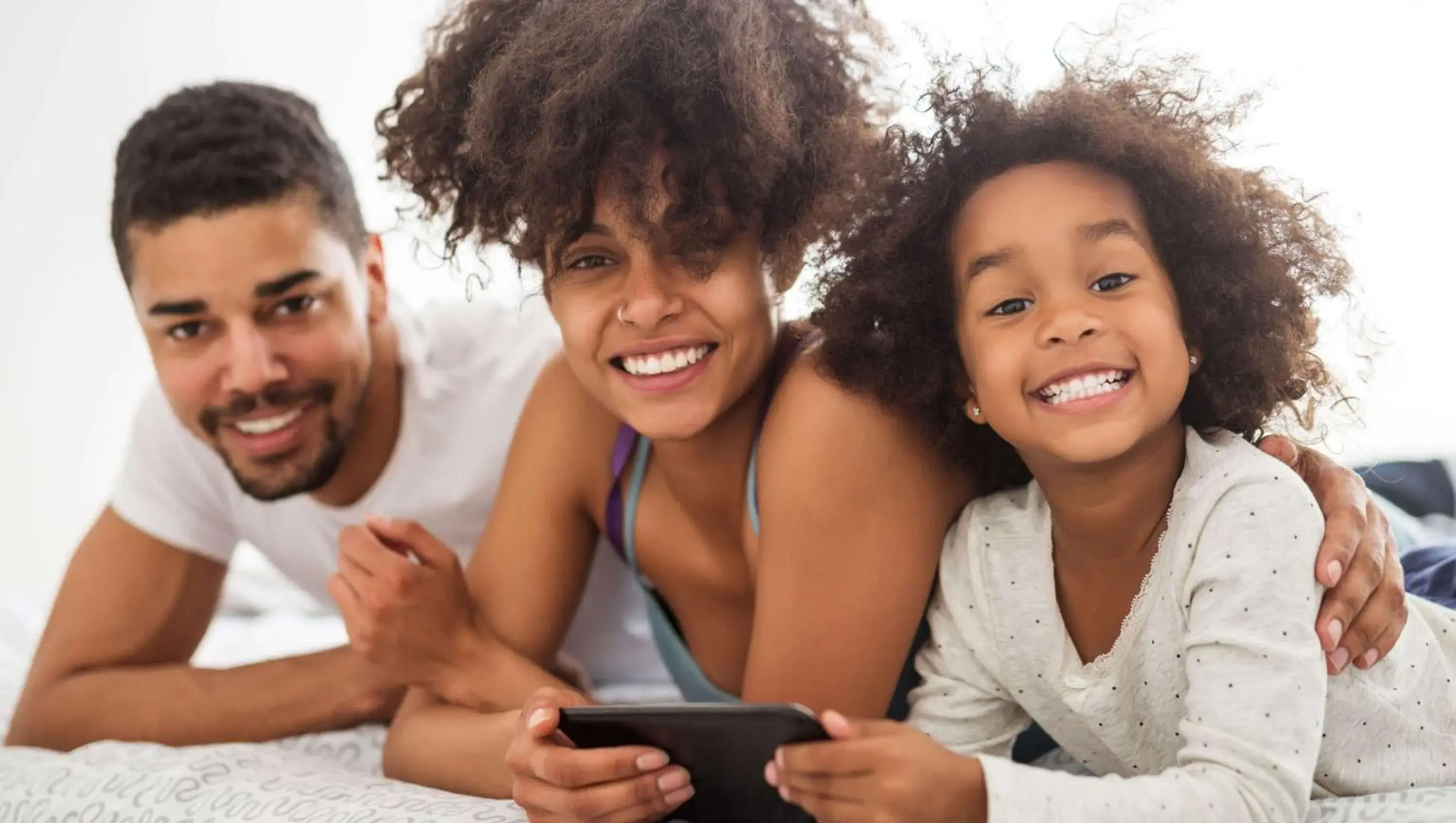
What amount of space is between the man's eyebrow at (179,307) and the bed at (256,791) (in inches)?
21.3

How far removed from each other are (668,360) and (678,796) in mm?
441

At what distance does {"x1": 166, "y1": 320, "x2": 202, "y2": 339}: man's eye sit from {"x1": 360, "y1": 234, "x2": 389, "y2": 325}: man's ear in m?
0.26

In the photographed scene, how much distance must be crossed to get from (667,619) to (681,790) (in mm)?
467

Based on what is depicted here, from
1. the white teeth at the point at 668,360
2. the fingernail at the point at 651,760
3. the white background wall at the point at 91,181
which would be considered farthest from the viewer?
the white background wall at the point at 91,181

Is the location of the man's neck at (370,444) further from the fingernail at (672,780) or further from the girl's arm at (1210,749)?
the girl's arm at (1210,749)

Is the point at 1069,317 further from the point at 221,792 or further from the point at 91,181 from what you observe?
the point at 91,181

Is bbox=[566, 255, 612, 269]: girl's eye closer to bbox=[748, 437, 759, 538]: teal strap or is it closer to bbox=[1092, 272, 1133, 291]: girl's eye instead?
bbox=[748, 437, 759, 538]: teal strap

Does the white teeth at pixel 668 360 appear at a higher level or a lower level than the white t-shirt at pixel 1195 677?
higher

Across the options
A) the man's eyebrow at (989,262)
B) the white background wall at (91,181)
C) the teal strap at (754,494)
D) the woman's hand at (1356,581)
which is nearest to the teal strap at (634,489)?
the teal strap at (754,494)

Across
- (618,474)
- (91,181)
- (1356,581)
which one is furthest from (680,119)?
(91,181)

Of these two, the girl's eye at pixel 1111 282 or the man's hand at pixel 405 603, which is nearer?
the girl's eye at pixel 1111 282

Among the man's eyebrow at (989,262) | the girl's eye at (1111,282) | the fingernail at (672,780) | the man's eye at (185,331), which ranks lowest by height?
the fingernail at (672,780)

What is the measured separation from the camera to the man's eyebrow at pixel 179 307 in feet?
5.82

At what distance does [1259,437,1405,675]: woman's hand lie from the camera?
116 cm
